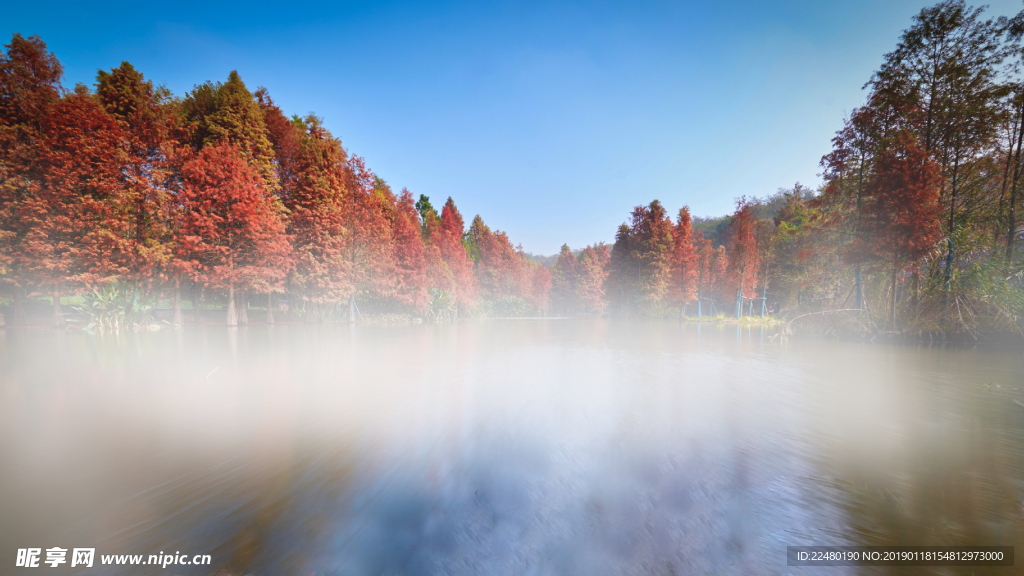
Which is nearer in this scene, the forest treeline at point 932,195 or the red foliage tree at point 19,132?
the forest treeline at point 932,195

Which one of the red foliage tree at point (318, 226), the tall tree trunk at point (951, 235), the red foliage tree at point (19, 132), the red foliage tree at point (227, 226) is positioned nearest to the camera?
the tall tree trunk at point (951, 235)

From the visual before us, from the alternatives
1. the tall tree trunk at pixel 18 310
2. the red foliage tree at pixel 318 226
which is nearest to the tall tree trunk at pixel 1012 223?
the red foliage tree at pixel 318 226

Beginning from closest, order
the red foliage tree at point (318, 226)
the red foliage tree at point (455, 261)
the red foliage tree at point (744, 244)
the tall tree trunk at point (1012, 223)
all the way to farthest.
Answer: the tall tree trunk at point (1012, 223)
the red foliage tree at point (318, 226)
the red foliage tree at point (744, 244)
the red foliage tree at point (455, 261)

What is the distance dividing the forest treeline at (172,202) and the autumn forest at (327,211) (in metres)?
0.10

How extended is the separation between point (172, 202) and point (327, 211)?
8.23m

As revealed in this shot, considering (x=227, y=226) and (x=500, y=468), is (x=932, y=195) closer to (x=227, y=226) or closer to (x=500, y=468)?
(x=500, y=468)

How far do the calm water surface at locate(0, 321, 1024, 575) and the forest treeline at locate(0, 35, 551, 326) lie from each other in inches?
530

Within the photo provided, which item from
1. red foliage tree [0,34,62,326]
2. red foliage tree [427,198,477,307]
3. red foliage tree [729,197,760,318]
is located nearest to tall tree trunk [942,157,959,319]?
red foliage tree [729,197,760,318]

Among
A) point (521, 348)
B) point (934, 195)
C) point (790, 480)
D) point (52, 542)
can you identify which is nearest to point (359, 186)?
point (521, 348)

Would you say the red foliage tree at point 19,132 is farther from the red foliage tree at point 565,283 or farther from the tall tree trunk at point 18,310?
the red foliage tree at point 565,283

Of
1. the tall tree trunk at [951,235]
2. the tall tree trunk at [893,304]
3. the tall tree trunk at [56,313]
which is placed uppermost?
the tall tree trunk at [951,235]

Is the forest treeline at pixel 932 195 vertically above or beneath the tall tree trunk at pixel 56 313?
above

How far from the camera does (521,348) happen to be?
1574 centimetres

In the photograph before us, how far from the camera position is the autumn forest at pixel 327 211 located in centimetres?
1447
